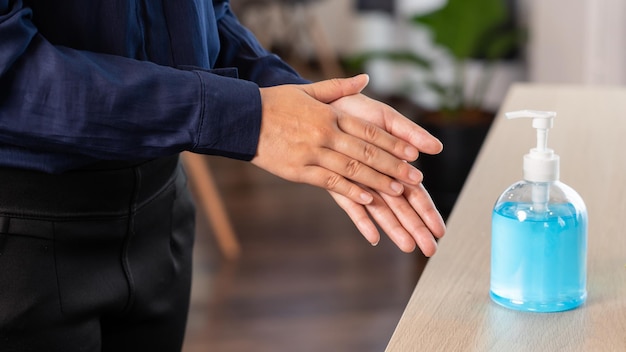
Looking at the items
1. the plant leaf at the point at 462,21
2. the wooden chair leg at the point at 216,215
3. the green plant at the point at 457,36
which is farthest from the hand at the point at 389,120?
the plant leaf at the point at 462,21

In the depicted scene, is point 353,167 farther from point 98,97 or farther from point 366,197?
point 98,97

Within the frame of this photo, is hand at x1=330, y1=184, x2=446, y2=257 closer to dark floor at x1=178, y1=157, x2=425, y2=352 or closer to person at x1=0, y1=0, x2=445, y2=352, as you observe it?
person at x1=0, y1=0, x2=445, y2=352

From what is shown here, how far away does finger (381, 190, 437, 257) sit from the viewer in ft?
3.05

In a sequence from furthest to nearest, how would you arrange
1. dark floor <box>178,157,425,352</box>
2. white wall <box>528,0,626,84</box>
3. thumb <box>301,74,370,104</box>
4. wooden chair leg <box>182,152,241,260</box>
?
wooden chair leg <box>182,152,241,260</box> < white wall <box>528,0,626,84</box> < dark floor <box>178,157,425,352</box> < thumb <box>301,74,370,104</box>

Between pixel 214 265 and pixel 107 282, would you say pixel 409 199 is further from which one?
pixel 214 265

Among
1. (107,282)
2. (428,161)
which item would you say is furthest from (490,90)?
(107,282)

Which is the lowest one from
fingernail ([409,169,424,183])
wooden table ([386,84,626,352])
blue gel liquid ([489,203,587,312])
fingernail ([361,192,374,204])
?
wooden table ([386,84,626,352])

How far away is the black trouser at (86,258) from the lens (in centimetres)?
99

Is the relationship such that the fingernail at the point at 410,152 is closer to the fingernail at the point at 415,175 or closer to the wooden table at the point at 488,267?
the fingernail at the point at 415,175

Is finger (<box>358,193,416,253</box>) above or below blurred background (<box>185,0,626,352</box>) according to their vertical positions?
above

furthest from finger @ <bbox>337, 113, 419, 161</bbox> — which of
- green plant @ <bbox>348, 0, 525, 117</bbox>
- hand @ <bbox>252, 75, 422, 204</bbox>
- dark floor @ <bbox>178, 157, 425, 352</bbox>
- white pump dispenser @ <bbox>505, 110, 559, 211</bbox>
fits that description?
green plant @ <bbox>348, 0, 525, 117</bbox>

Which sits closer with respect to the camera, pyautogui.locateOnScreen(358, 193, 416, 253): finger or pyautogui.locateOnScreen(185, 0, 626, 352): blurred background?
pyautogui.locateOnScreen(358, 193, 416, 253): finger

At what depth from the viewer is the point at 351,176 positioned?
36.1 inches

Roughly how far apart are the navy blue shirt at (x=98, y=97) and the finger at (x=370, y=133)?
0.08 meters
